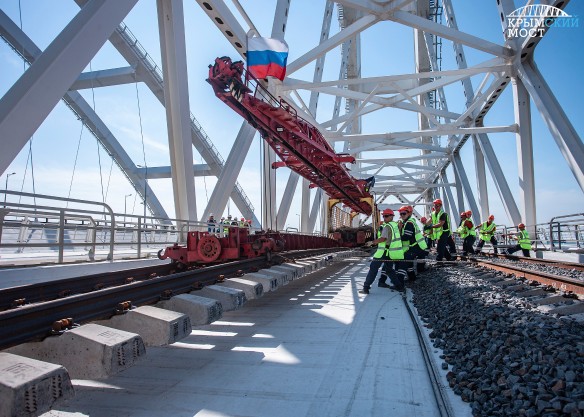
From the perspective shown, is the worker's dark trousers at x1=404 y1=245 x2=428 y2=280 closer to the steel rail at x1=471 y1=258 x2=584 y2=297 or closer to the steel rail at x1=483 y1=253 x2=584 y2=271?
the steel rail at x1=471 y1=258 x2=584 y2=297

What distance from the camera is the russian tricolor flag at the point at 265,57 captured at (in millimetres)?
11646

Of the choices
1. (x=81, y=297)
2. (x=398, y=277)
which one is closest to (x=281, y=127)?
(x=398, y=277)

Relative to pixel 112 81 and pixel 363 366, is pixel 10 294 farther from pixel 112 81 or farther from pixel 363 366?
pixel 112 81

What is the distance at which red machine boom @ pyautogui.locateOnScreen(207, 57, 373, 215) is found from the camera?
7098 mm

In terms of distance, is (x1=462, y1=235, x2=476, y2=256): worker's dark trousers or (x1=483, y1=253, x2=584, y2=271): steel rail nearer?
(x1=483, y1=253, x2=584, y2=271): steel rail

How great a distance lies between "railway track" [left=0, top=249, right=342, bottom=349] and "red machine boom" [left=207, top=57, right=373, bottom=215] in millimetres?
3265

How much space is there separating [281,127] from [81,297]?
649 centimetres

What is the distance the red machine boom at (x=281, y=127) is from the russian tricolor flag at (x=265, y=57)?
161cm

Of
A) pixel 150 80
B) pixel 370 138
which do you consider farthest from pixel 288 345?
pixel 150 80

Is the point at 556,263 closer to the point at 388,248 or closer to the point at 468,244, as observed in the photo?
the point at 388,248

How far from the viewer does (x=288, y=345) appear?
4.07m

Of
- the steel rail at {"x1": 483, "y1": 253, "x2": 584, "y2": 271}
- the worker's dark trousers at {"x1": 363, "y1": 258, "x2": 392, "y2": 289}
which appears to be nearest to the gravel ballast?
the worker's dark trousers at {"x1": 363, "y1": 258, "x2": 392, "y2": 289}

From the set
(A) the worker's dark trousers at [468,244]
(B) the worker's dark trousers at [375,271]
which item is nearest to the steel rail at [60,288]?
(B) the worker's dark trousers at [375,271]

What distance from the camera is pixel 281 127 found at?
8891 mm
